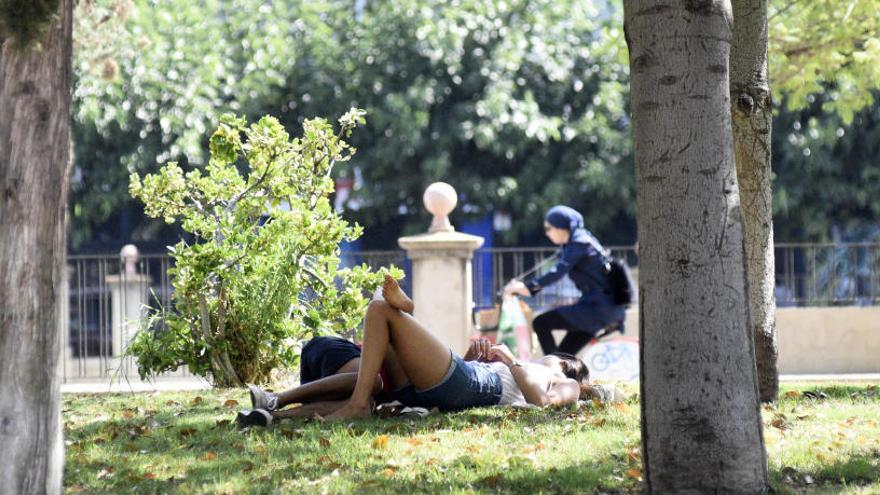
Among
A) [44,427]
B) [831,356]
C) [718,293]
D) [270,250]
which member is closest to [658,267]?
[718,293]

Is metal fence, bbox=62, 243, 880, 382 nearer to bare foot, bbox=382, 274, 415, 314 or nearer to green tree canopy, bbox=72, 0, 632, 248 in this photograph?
green tree canopy, bbox=72, 0, 632, 248

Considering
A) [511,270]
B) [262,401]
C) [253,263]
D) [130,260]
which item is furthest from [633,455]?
[130,260]

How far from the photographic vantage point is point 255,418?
22.8 ft

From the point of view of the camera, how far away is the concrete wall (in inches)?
643

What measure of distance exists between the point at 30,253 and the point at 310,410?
3.04 meters

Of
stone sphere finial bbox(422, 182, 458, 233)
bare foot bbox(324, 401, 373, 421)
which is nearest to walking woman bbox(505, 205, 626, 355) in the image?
stone sphere finial bbox(422, 182, 458, 233)

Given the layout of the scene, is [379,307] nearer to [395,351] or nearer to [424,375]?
[395,351]

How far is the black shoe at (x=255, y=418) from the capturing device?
273 inches

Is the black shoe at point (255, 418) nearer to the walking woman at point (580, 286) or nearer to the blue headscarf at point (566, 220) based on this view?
the walking woman at point (580, 286)

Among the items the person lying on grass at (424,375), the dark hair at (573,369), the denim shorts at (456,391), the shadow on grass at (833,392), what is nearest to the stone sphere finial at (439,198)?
the shadow on grass at (833,392)

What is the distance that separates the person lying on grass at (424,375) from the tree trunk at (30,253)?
8.48 feet

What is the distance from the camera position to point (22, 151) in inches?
173

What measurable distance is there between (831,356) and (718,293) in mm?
12082

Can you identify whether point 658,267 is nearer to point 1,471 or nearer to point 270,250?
point 1,471
